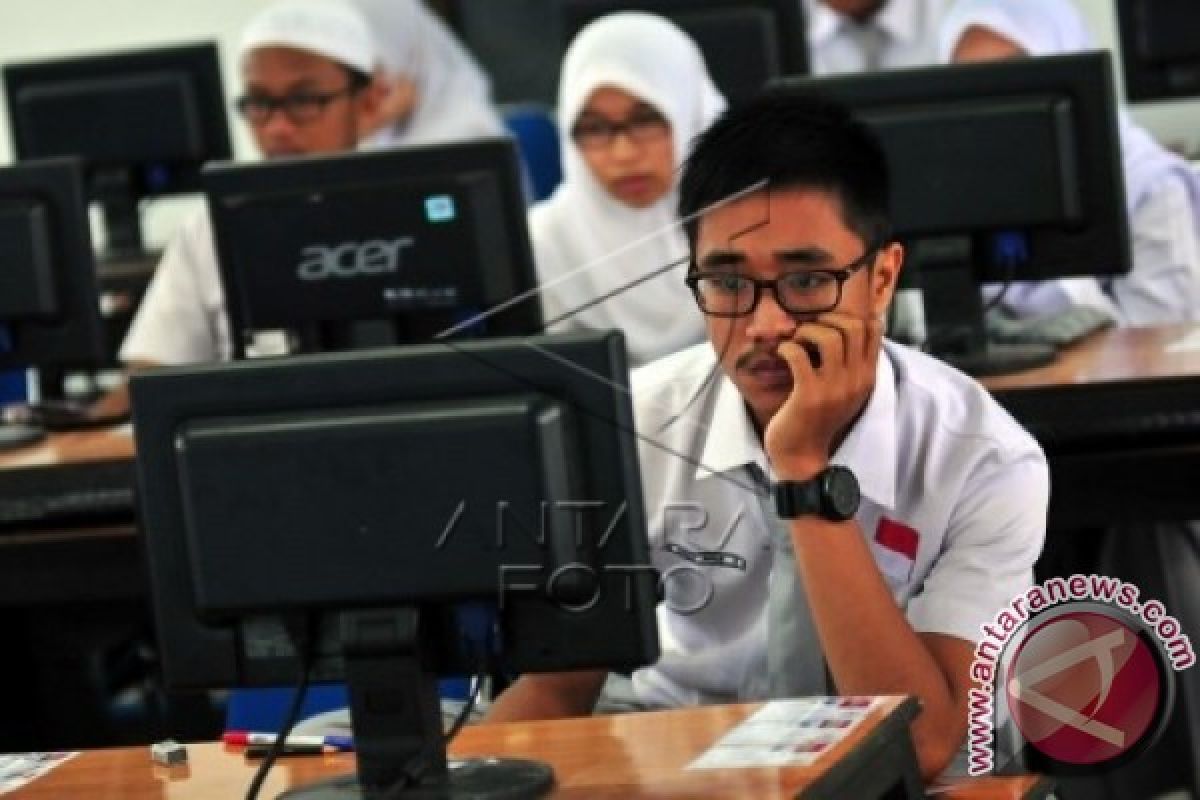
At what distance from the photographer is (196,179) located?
20.8 ft

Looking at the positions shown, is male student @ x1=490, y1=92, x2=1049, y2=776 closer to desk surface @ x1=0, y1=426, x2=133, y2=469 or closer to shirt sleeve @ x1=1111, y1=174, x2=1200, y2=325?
desk surface @ x1=0, y1=426, x2=133, y2=469

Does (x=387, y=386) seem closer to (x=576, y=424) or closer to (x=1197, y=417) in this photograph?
(x=576, y=424)

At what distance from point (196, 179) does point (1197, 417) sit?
3341 millimetres

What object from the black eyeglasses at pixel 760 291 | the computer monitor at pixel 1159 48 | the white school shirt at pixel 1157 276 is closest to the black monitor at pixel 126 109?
the computer monitor at pixel 1159 48

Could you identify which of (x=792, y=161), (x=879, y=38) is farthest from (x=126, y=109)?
(x=792, y=161)

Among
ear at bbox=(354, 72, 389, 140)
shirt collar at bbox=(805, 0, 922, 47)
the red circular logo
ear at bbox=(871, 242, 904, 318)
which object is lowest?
the red circular logo

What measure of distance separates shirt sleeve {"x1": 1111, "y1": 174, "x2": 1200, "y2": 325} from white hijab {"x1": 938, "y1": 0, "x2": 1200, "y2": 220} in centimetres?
3

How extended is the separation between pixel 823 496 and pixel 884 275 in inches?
12.4

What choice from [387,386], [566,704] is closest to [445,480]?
[387,386]

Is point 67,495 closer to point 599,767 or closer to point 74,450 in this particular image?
point 74,450

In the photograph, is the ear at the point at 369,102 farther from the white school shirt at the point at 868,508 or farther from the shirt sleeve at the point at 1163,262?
the white school shirt at the point at 868,508

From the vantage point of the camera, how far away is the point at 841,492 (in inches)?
96.5

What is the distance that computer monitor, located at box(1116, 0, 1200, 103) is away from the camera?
550 cm

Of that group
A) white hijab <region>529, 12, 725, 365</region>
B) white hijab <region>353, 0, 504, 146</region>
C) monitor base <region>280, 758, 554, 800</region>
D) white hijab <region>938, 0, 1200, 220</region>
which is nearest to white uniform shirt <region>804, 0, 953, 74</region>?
white hijab <region>353, 0, 504, 146</region>
